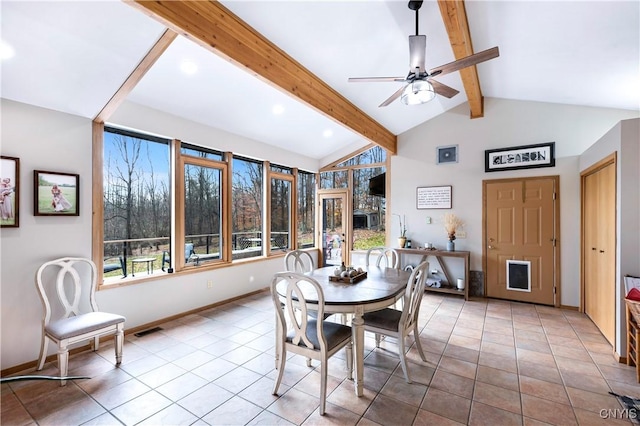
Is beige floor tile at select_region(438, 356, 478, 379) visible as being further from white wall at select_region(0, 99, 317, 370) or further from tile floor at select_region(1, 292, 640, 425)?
white wall at select_region(0, 99, 317, 370)

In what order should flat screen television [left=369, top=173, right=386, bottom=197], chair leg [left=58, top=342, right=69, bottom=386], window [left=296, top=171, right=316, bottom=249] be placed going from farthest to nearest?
window [left=296, top=171, right=316, bottom=249] < flat screen television [left=369, top=173, right=386, bottom=197] < chair leg [left=58, top=342, right=69, bottom=386]

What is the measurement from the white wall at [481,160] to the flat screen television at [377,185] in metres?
0.25

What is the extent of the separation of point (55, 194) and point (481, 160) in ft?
18.7

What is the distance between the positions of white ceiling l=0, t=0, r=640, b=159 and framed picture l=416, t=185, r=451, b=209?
5.88ft

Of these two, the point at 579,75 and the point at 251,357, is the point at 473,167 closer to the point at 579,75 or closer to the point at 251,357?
the point at 579,75

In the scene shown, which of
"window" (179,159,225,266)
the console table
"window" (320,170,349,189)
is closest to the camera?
"window" (179,159,225,266)

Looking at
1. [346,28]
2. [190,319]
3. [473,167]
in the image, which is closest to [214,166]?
[190,319]

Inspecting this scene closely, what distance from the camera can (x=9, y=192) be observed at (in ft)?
8.86

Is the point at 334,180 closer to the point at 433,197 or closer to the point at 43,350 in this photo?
the point at 433,197

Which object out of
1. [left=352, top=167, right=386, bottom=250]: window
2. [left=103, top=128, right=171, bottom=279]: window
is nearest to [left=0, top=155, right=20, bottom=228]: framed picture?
[left=103, top=128, right=171, bottom=279]: window

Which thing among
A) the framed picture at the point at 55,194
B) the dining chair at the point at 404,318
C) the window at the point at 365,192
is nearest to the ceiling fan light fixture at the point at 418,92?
the dining chair at the point at 404,318

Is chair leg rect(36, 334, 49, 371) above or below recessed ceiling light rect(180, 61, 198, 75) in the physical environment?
below

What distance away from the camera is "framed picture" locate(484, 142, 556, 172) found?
15.2 feet

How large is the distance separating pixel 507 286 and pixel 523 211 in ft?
3.98
